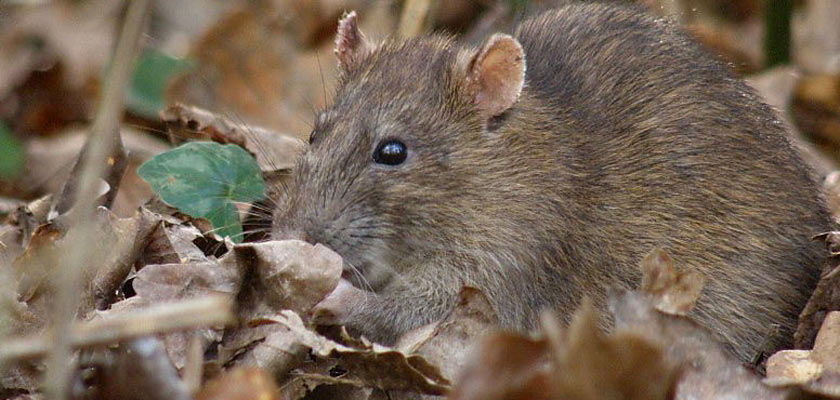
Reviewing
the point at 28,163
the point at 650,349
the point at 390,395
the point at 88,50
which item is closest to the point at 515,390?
the point at 650,349

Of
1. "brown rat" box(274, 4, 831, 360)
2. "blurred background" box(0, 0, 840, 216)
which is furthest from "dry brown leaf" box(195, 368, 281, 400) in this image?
"blurred background" box(0, 0, 840, 216)

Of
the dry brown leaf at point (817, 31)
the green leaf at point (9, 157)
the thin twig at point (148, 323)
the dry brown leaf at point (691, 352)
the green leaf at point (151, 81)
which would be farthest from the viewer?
the dry brown leaf at point (817, 31)

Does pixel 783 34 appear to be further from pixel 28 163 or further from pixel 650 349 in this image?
pixel 650 349

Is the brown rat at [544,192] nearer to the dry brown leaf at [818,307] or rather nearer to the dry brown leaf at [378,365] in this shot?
the dry brown leaf at [818,307]

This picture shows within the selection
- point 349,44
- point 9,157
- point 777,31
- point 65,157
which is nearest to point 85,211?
point 349,44

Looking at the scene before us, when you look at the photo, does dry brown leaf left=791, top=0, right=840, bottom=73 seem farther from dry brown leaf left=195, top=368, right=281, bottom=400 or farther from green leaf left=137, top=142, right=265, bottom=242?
dry brown leaf left=195, top=368, right=281, bottom=400

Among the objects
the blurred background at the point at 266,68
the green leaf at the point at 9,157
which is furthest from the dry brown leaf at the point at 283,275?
the green leaf at the point at 9,157

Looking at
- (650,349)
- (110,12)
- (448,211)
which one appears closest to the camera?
(650,349)
